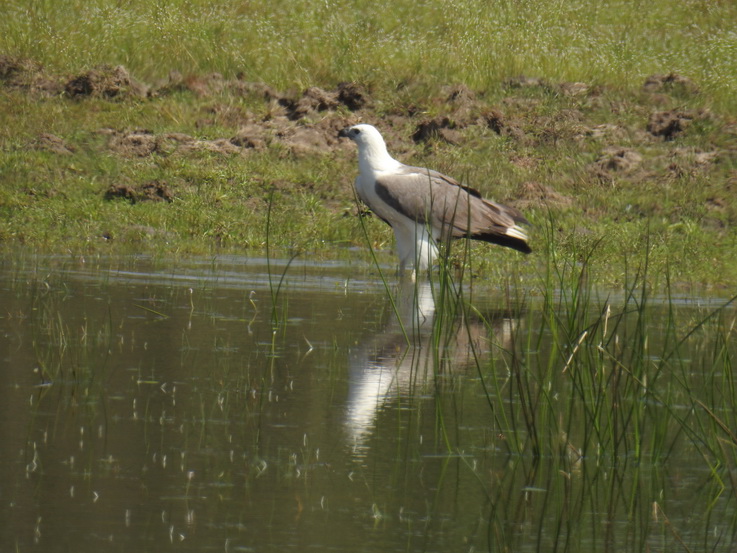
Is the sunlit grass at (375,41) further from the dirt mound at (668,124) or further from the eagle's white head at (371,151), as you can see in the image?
the eagle's white head at (371,151)

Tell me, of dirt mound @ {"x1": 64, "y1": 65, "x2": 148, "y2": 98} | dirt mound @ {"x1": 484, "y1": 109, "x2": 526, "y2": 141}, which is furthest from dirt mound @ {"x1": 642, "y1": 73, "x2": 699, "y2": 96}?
dirt mound @ {"x1": 64, "y1": 65, "x2": 148, "y2": 98}

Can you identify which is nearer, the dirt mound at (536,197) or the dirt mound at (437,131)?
the dirt mound at (536,197)

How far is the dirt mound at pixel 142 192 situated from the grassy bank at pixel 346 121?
0.08 ft

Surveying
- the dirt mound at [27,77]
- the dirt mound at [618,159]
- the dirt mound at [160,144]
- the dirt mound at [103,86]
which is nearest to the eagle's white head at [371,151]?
the dirt mound at [160,144]

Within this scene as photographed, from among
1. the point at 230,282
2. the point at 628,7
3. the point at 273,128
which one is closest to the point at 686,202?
the point at 273,128

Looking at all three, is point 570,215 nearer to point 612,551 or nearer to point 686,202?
point 686,202

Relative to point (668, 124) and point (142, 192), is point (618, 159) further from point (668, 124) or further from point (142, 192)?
point (142, 192)

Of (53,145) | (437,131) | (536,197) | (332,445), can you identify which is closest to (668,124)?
(437,131)

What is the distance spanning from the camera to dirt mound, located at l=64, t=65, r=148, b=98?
57.0ft

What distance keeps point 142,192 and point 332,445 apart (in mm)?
9247

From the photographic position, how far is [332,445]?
493 centimetres

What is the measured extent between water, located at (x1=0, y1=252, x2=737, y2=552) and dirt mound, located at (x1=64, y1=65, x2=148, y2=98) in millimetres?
9910

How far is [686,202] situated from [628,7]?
9.02m

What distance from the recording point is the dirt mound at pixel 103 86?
57.0 ft
